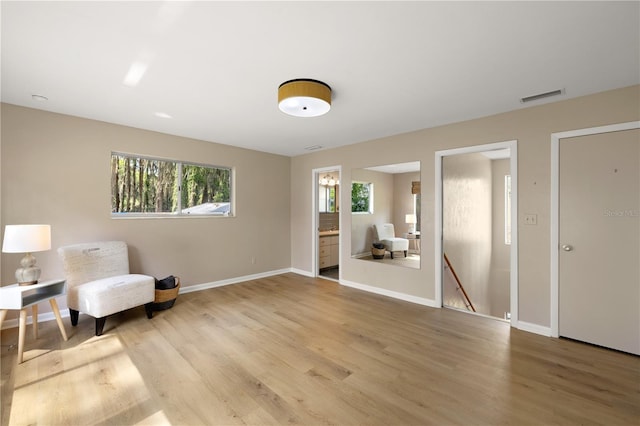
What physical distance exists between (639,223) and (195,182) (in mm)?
5375

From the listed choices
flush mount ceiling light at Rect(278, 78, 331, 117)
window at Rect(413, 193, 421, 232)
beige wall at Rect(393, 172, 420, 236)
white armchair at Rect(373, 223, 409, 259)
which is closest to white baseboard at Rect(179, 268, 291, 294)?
white armchair at Rect(373, 223, 409, 259)

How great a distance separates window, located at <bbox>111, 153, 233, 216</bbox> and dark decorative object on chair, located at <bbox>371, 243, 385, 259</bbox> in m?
2.61

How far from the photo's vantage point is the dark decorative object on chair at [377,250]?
4477 millimetres

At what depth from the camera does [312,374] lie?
220 cm

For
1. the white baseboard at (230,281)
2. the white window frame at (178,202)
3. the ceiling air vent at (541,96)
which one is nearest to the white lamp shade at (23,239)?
the white window frame at (178,202)

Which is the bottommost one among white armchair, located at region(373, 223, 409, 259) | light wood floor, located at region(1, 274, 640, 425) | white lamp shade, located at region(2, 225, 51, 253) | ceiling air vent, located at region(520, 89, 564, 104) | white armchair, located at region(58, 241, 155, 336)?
light wood floor, located at region(1, 274, 640, 425)

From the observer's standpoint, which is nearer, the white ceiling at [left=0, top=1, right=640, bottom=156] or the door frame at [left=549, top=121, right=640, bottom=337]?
the white ceiling at [left=0, top=1, right=640, bottom=156]

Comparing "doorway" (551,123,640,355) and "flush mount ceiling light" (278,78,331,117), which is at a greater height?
"flush mount ceiling light" (278,78,331,117)

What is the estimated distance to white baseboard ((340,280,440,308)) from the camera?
12.5 ft

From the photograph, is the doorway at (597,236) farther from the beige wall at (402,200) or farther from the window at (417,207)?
the beige wall at (402,200)

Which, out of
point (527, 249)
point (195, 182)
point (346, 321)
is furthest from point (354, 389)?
point (195, 182)

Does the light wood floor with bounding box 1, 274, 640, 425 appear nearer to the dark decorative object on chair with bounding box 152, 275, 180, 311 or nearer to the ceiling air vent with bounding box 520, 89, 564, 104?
the dark decorative object on chair with bounding box 152, 275, 180, 311

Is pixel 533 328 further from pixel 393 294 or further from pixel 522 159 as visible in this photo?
pixel 522 159

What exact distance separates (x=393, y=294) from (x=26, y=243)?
13.9 ft
